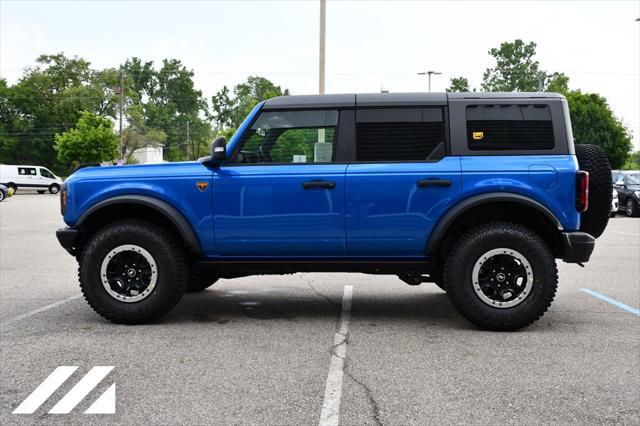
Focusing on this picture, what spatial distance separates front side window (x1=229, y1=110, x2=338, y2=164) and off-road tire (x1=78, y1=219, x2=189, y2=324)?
0.93m

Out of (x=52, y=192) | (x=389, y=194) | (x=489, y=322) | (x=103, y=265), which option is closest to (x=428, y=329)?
(x=489, y=322)

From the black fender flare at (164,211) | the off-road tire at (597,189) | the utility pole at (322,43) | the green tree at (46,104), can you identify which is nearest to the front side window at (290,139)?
the black fender flare at (164,211)

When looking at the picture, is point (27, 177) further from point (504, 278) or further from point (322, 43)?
point (504, 278)

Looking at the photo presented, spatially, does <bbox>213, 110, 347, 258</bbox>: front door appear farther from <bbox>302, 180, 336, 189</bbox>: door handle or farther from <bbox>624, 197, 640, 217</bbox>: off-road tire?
<bbox>624, 197, 640, 217</bbox>: off-road tire

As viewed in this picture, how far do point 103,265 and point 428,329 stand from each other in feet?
9.05

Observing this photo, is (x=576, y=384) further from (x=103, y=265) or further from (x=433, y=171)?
(x=103, y=265)

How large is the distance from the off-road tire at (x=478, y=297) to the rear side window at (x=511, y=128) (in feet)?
2.24

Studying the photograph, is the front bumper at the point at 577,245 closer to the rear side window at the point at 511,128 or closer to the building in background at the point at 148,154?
the rear side window at the point at 511,128

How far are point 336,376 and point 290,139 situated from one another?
221cm

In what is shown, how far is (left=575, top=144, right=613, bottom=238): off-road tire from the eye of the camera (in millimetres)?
5301

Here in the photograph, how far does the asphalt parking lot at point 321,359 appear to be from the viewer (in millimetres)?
3357

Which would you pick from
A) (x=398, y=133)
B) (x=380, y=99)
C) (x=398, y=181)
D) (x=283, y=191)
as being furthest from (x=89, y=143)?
(x=398, y=181)

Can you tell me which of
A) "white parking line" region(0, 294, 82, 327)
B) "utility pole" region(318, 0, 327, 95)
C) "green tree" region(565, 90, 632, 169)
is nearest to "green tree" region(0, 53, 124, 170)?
"green tree" region(565, 90, 632, 169)

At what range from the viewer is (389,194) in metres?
5.11
